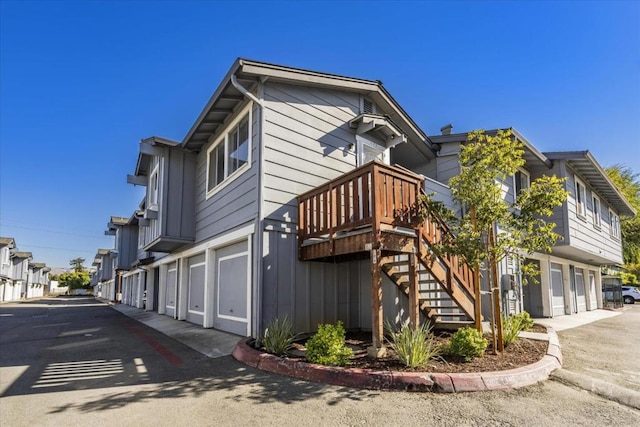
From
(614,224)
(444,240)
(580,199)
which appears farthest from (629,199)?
(444,240)

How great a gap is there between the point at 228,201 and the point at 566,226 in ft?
37.0

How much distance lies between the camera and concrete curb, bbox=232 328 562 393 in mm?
4320

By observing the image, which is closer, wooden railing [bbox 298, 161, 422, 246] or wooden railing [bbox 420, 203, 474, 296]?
wooden railing [bbox 298, 161, 422, 246]

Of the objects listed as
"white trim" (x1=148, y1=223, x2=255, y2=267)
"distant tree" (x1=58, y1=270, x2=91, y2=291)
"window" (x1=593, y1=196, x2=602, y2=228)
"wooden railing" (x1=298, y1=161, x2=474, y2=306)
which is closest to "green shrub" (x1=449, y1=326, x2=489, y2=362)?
"wooden railing" (x1=298, y1=161, x2=474, y2=306)

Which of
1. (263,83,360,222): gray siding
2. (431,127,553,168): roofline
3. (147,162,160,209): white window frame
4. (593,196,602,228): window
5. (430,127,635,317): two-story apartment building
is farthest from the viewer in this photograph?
(593,196,602,228): window

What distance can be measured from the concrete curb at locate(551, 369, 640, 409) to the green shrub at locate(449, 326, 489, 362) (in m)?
0.99

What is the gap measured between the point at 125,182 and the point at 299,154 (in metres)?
10.1

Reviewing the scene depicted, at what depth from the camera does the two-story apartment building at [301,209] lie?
6.28 metres

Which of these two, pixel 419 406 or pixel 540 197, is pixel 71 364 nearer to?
pixel 419 406

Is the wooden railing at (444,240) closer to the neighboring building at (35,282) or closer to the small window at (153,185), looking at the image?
the small window at (153,185)

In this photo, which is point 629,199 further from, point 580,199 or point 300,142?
point 300,142

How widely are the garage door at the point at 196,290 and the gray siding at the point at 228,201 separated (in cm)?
83

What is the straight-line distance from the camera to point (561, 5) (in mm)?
8172

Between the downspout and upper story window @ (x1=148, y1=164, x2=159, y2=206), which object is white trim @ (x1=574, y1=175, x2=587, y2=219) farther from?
upper story window @ (x1=148, y1=164, x2=159, y2=206)
